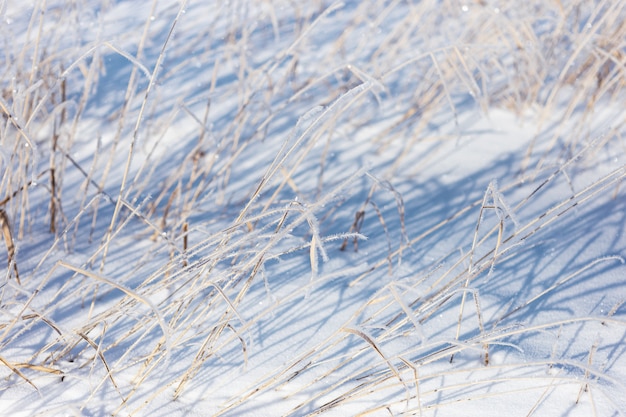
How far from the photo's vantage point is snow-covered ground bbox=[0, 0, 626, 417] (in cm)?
83

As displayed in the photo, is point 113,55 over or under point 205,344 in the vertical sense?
over

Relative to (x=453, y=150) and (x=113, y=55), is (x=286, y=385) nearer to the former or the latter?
(x=453, y=150)

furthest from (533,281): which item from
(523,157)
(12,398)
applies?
(12,398)

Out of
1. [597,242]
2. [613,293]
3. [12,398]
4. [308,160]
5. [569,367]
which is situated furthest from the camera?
[308,160]

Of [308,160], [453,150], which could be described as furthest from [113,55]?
[453,150]

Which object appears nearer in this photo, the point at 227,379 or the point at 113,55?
the point at 227,379

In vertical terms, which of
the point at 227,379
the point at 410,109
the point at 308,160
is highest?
the point at 410,109

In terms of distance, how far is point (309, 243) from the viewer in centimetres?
72

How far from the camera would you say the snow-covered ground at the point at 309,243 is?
32.6 inches

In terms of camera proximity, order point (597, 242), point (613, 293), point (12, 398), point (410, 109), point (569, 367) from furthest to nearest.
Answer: point (410, 109)
point (597, 242)
point (613, 293)
point (569, 367)
point (12, 398)

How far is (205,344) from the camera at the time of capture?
0.85 m

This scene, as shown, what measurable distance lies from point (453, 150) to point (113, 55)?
1477 mm

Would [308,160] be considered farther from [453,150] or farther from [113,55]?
[113,55]

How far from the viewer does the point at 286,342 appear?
1.00 meters
